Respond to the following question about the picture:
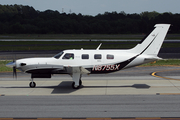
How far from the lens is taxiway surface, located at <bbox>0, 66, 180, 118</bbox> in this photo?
10578mm

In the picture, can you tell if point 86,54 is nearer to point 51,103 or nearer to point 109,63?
point 109,63

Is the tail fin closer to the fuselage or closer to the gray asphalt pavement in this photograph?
the fuselage

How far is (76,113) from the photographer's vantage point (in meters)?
10.5

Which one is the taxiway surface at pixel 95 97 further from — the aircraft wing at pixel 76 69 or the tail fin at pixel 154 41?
the tail fin at pixel 154 41

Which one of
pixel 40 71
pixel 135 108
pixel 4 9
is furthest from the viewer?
pixel 4 9

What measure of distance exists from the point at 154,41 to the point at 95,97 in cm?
645

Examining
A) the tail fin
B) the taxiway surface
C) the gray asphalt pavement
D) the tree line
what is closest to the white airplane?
the tail fin

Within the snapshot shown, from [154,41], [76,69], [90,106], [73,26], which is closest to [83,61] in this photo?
[76,69]

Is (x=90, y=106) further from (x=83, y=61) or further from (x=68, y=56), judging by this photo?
(x=68, y=56)

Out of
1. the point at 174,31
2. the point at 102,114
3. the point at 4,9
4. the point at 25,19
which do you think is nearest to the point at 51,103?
the point at 102,114

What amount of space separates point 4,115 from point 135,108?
6.15 meters

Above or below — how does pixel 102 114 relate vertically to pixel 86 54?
below

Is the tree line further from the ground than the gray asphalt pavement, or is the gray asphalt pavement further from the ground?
the tree line

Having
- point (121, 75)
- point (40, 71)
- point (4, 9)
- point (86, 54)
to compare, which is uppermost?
point (4, 9)
